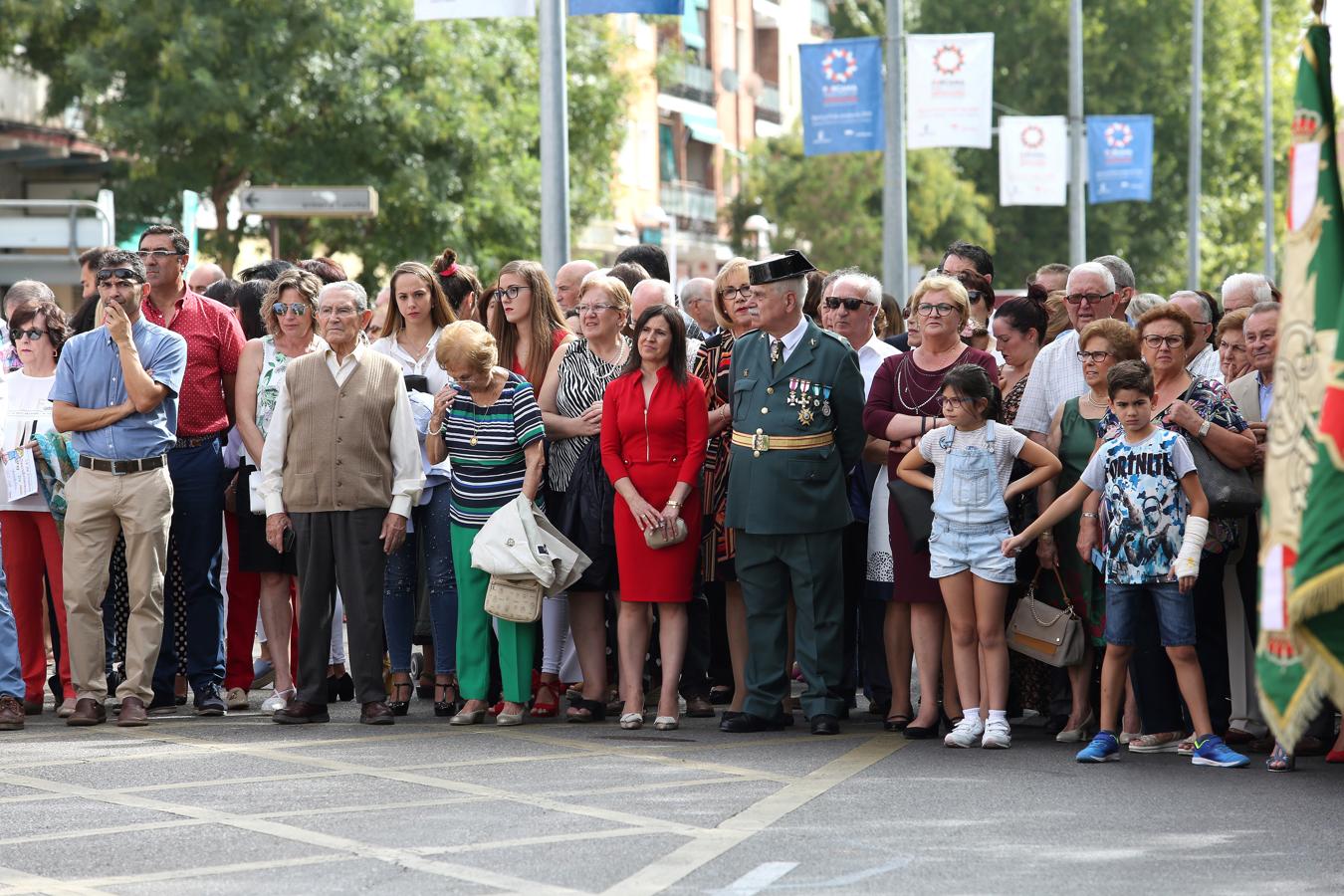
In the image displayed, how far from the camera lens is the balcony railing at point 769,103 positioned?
216 feet

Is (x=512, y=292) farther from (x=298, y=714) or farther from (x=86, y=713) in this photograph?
(x=86, y=713)

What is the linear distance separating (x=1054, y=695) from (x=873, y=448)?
141cm

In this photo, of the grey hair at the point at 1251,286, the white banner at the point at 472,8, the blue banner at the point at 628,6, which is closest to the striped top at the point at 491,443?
the grey hair at the point at 1251,286

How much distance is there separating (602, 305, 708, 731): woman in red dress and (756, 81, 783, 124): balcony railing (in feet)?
184

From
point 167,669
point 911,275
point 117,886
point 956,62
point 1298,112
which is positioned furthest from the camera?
point 911,275

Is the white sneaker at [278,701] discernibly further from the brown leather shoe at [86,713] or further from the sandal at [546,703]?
the sandal at [546,703]

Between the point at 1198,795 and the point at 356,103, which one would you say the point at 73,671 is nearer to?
the point at 1198,795

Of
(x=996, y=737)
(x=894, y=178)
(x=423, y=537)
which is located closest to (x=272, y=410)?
(x=423, y=537)

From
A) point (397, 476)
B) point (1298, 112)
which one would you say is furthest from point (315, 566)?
point (1298, 112)

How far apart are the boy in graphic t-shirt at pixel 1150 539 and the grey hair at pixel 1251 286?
80.5 inches

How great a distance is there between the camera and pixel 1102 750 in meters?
9.02

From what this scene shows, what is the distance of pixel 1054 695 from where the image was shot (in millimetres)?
9938

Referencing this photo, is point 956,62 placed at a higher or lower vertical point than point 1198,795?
higher

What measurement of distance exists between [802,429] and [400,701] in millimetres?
2537
